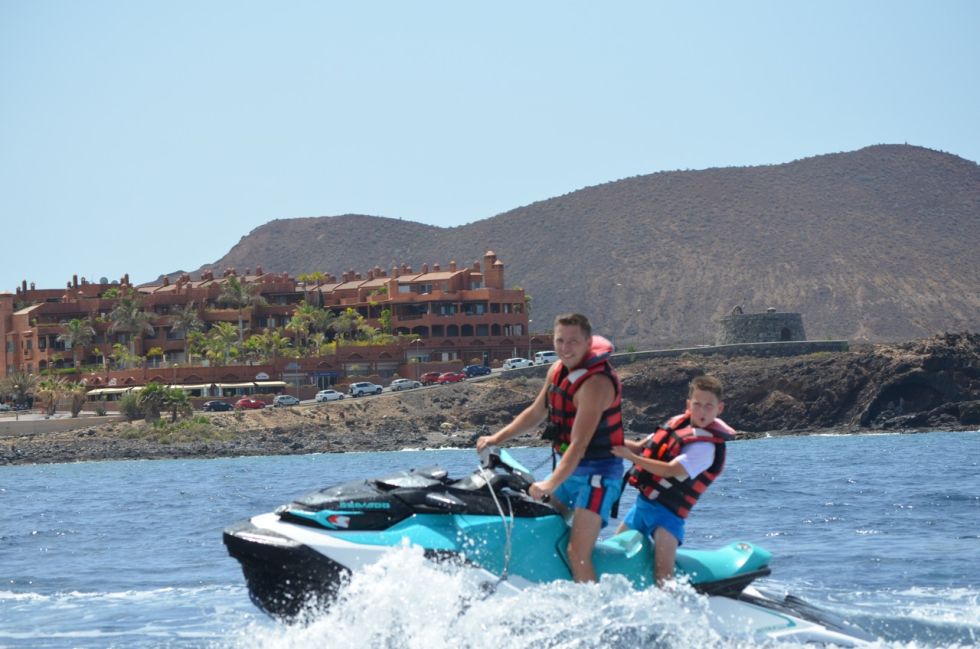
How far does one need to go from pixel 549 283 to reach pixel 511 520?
169096 mm

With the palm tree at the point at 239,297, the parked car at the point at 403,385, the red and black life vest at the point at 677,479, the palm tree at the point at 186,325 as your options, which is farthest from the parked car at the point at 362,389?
the red and black life vest at the point at 677,479

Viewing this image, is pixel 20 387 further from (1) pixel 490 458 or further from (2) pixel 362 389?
(1) pixel 490 458

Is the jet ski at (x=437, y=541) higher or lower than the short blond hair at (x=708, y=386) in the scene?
lower

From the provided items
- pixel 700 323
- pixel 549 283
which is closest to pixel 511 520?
pixel 700 323

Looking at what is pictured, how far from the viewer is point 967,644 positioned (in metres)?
9.37

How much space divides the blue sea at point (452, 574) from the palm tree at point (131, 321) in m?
54.1

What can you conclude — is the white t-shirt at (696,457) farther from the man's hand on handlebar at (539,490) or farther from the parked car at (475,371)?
the parked car at (475,371)

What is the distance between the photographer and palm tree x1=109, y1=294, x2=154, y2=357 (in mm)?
86312

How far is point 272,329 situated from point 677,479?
8523cm

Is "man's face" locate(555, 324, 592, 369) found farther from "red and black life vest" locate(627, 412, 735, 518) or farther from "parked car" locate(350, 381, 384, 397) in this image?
"parked car" locate(350, 381, 384, 397)

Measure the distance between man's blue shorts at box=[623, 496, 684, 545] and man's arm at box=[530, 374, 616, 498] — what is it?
674 millimetres

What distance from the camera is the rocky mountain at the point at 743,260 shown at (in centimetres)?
15812

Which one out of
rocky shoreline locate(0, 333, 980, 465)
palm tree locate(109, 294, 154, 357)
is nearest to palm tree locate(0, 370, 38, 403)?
palm tree locate(109, 294, 154, 357)

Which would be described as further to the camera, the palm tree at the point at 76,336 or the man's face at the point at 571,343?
the palm tree at the point at 76,336
